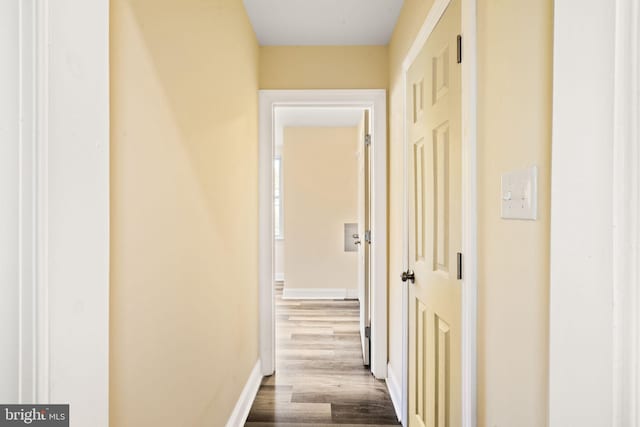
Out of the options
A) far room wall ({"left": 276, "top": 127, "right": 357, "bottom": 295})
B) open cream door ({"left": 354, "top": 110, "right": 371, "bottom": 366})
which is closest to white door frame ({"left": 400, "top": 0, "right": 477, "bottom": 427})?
open cream door ({"left": 354, "top": 110, "right": 371, "bottom": 366})

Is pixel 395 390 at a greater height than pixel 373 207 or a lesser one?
lesser

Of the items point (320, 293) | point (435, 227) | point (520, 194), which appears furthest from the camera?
point (320, 293)

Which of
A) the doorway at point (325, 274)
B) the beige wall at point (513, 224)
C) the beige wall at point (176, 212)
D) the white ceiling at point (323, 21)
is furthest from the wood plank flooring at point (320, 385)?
the white ceiling at point (323, 21)

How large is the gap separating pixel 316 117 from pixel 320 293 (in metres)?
2.44

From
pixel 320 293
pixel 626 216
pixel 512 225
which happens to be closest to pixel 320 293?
pixel 320 293

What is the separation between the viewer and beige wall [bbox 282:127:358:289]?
5.36m

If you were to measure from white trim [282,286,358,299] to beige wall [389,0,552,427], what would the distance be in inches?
166

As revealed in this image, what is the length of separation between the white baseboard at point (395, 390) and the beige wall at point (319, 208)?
265 centimetres

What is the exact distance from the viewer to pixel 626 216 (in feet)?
1.62

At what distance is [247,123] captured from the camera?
2480 mm

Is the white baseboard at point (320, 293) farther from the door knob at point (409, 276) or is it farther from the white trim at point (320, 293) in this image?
the door knob at point (409, 276)
